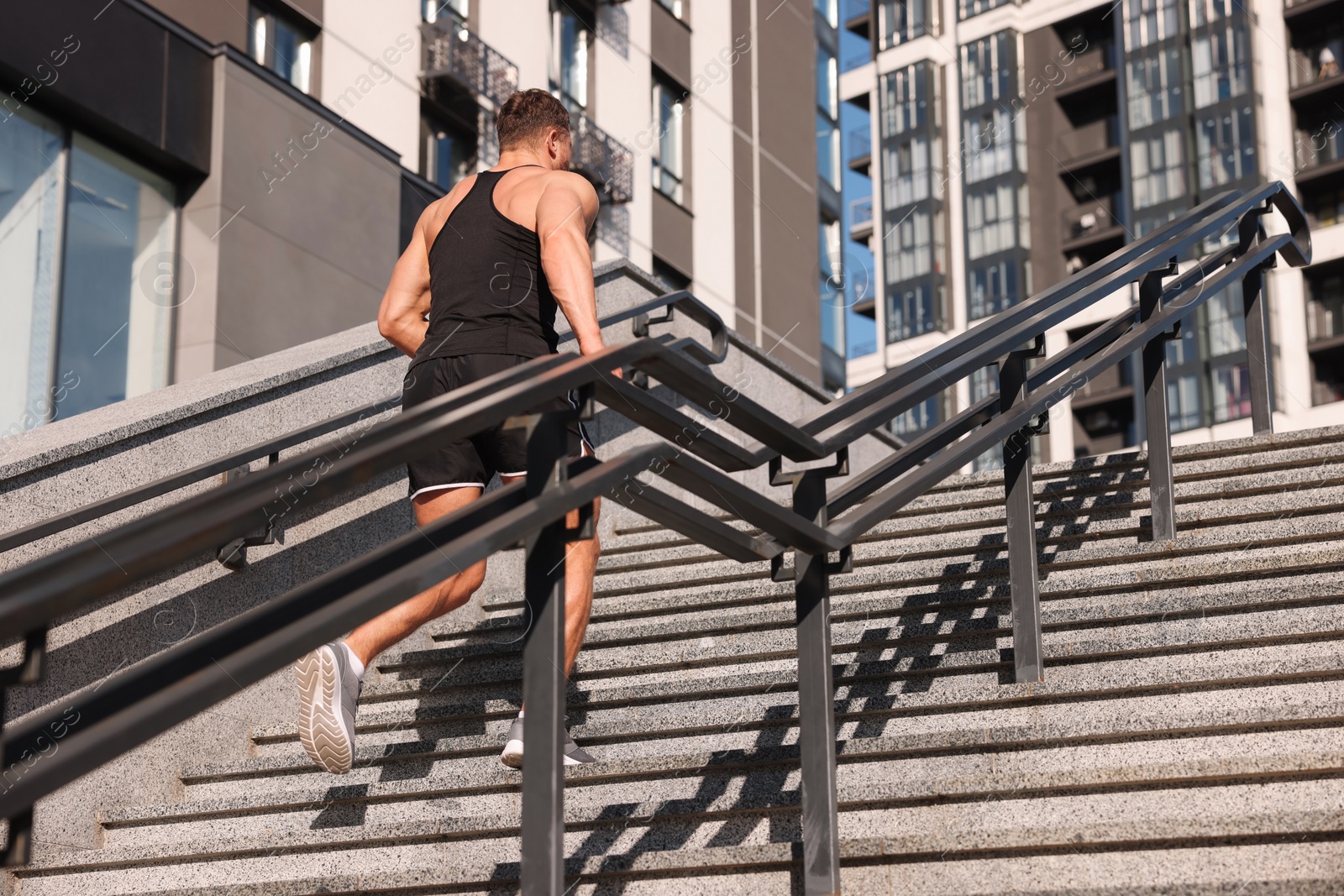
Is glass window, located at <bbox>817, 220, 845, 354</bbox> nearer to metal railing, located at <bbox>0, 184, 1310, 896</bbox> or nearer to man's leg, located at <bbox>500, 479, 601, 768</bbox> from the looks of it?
metal railing, located at <bbox>0, 184, 1310, 896</bbox>

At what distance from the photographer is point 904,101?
212ft

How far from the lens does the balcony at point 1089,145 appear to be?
5821 centimetres

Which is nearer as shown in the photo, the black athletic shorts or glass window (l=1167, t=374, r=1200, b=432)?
the black athletic shorts

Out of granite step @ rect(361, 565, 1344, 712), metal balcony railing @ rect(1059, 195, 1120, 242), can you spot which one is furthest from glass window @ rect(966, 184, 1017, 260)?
granite step @ rect(361, 565, 1344, 712)

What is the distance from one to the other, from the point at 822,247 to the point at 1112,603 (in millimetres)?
25418

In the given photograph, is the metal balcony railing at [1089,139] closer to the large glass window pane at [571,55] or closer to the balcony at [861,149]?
the balcony at [861,149]

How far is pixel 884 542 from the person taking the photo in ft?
20.4

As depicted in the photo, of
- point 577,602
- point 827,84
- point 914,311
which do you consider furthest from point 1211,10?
point 577,602

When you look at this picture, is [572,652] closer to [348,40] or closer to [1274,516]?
[1274,516]

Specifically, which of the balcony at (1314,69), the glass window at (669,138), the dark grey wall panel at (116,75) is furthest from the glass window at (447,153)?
the balcony at (1314,69)

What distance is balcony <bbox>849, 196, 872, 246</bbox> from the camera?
67875 millimetres

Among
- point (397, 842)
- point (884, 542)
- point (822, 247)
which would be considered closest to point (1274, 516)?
point (884, 542)

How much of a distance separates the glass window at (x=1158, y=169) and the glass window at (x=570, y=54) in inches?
1463

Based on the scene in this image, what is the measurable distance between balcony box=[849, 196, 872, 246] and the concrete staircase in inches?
2478
